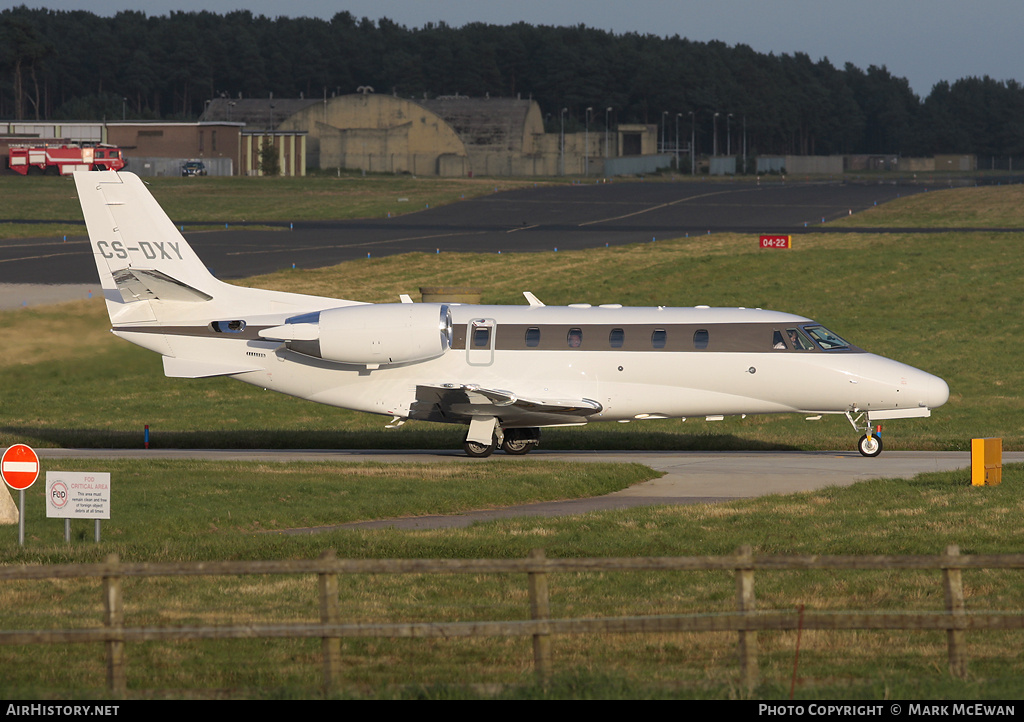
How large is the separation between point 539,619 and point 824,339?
67.6ft

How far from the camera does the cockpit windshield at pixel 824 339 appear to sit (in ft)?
98.6

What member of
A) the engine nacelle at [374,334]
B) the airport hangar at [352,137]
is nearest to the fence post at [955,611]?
the engine nacelle at [374,334]

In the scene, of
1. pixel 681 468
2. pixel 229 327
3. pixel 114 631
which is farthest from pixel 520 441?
pixel 114 631

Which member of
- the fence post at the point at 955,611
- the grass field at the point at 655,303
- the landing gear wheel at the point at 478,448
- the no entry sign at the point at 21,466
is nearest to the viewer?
the fence post at the point at 955,611

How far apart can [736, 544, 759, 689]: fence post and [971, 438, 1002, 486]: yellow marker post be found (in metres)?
14.7

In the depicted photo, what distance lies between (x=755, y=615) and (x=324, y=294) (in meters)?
48.6

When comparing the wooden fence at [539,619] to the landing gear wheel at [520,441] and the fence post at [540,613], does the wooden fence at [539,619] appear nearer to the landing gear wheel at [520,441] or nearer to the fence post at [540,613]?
the fence post at [540,613]

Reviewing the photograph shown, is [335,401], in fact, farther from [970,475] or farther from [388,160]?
[388,160]

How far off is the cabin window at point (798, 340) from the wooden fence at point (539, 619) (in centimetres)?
1889

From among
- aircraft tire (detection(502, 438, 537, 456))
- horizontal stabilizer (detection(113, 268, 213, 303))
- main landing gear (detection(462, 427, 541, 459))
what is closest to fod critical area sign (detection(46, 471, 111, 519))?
horizontal stabilizer (detection(113, 268, 213, 303))

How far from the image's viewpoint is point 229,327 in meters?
30.7

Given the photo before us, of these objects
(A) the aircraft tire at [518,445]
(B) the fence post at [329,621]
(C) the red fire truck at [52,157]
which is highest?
(C) the red fire truck at [52,157]

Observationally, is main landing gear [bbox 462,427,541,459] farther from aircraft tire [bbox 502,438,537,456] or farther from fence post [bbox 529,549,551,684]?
fence post [bbox 529,549,551,684]

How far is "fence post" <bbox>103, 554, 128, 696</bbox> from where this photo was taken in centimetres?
1087
